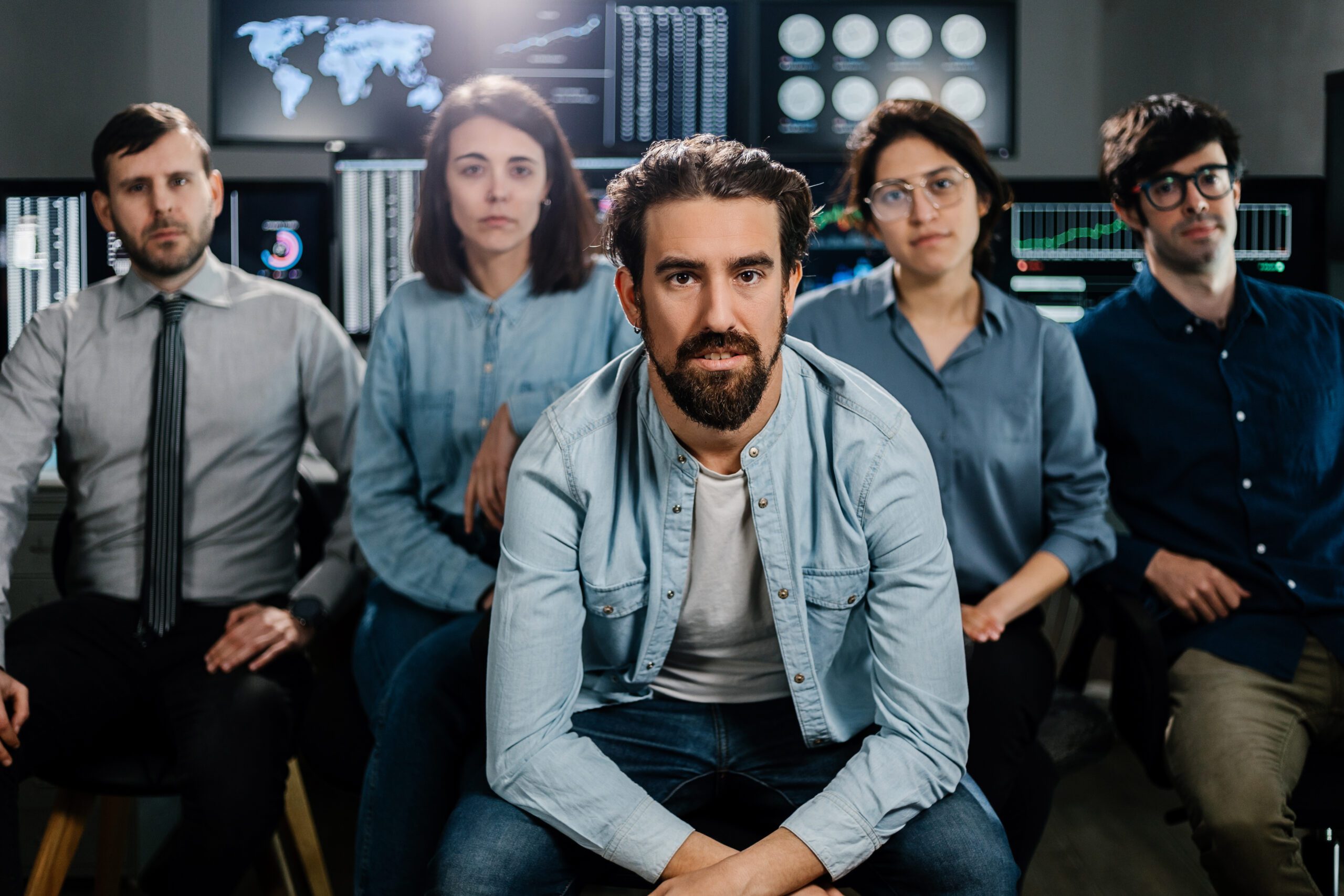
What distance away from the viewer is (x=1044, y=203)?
2850 mm

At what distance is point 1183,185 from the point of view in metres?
1.93

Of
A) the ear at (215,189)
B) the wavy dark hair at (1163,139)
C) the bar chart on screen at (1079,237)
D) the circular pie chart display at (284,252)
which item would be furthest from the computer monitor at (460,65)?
the wavy dark hair at (1163,139)

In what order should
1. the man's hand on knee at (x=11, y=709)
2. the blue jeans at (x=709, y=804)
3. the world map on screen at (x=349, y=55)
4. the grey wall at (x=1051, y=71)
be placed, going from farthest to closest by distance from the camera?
1. the world map on screen at (x=349, y=55)
2. the grey wall at (x=1051, y=71)
3. the man's hand on knee at (x=11, y=709)
4. the blue jeans at (x=709, y=804)

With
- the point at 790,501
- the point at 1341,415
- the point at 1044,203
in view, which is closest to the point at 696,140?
the point at 790,501

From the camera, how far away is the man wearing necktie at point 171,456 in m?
1.85

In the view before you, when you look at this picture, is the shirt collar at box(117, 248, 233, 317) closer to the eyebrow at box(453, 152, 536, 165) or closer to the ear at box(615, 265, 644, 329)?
the eyebrow at box(453, 152, 536, 165)

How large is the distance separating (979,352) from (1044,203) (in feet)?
3.82

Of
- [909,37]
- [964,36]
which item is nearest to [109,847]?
[909,37]

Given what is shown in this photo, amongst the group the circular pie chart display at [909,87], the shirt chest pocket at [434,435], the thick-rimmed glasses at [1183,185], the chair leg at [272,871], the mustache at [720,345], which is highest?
the circular pie chart display at [909,87]

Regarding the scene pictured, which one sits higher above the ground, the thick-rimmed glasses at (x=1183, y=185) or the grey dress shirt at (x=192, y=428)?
the thick-rimmed glasses at (x=1183, y=185)

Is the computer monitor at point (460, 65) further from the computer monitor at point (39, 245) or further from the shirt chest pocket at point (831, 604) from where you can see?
the shirt chest pocket at point (831, 604)

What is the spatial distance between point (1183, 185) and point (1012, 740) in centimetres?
103

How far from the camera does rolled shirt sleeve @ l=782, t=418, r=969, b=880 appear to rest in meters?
1.27

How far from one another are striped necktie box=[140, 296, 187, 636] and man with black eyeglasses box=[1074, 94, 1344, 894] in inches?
65.7
